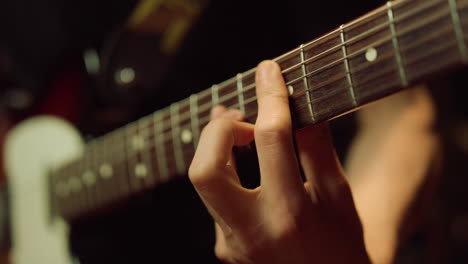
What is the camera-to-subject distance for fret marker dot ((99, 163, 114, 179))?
741 mm

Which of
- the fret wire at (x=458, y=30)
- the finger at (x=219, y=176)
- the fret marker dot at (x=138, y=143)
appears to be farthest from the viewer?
the fret marker dot at (x=138, y=143)

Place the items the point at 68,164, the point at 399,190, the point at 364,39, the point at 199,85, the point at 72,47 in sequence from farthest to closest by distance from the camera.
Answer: the point at 72,47
the point at 68,164
the point at 199,85
the point at 399,190
the point at 364,39

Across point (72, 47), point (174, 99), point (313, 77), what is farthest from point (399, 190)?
point (72, 47)

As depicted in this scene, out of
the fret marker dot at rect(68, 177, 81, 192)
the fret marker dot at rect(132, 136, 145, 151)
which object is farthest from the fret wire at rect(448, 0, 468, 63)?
the fret marker dot at rect(68, 177, 81, 192)

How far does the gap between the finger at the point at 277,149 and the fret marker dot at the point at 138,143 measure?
292 millimetres

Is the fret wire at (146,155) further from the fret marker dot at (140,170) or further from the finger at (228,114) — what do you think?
the finger at (228,114)

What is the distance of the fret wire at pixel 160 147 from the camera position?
0.60m

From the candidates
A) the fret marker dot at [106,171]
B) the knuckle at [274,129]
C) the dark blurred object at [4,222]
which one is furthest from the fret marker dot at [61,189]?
the knuckle at [274,129]

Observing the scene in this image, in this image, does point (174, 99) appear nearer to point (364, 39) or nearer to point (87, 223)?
point (87, 223)

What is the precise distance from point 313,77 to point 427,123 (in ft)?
1.21

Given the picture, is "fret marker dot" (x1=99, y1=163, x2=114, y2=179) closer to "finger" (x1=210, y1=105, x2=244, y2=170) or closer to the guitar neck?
the guitar neck

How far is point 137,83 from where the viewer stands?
822mm

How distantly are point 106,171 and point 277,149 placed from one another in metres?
0.46

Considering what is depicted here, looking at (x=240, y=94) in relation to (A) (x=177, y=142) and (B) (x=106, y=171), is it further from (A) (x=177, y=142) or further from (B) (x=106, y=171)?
(B) (x=106, y=171)
